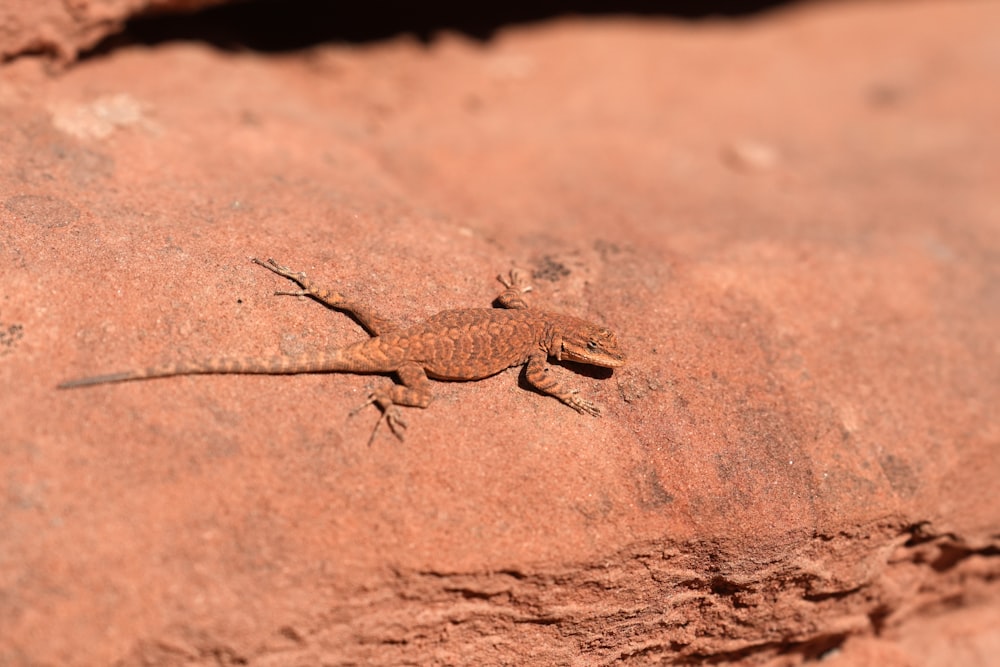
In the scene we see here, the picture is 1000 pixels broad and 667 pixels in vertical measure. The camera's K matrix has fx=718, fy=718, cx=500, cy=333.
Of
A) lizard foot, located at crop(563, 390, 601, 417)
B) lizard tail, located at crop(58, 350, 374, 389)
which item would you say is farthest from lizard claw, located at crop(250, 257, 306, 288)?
lizard foot, located at crop(563, 390, 601, 417)

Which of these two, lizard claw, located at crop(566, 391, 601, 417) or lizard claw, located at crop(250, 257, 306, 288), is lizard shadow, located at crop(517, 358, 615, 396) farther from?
lizard claw, located at crop(250, 257, 306, 288)

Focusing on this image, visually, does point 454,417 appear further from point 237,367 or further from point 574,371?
point 237,367

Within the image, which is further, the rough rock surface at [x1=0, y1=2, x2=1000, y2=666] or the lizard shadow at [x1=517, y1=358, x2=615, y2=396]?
the lizard shadow at [x1=517, y1=358, x2=615, y2=396]

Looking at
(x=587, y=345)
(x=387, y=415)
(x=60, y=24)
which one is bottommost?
(x=387, y=415)

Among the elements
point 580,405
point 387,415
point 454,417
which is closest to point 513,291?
point 580,405

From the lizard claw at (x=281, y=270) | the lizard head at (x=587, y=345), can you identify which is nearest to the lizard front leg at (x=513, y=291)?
the lizard head at (x=587, y=345)

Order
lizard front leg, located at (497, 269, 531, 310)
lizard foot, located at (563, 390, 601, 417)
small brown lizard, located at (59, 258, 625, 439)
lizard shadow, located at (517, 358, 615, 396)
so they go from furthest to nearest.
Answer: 1. lizard front leg, located at (497, 269, 531, 310)
2. lizard shadow, located at (517, 358, 615, 396)
3. lizard foot, located at (563, 390, 601, 417)
4. small brown lizard, located at (59, 258, 625, 439)

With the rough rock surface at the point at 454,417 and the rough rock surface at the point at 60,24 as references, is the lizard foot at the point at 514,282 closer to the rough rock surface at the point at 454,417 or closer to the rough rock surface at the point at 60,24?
the rough rock surface at the point at 454,417
